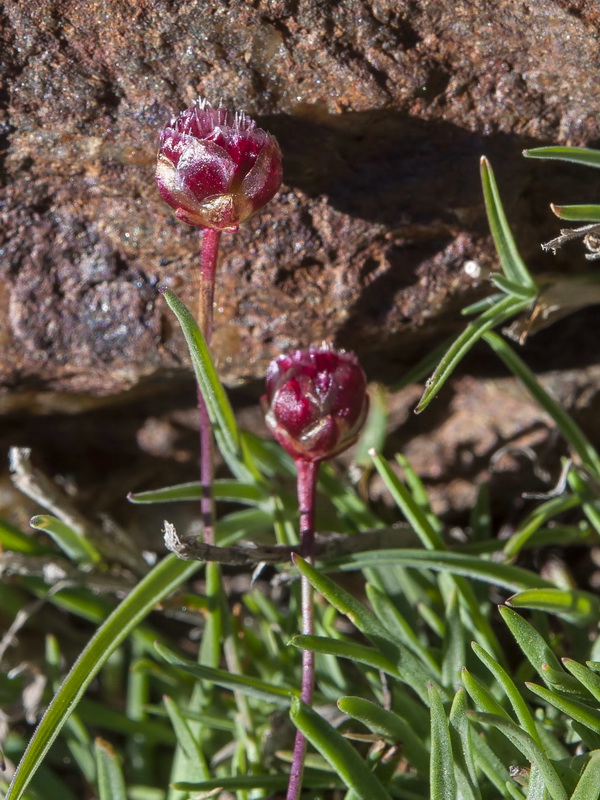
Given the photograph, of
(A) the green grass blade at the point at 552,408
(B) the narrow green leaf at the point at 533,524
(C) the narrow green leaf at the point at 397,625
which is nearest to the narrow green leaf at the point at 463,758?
(C) the narrow green leaf at the point at 397,625

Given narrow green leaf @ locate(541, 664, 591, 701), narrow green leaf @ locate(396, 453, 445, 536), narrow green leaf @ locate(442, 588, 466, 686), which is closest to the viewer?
narrow green leaf @ locate(541, 664, 591, 701)

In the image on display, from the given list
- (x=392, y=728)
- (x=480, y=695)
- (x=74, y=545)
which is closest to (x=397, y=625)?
(x=392, y=728)

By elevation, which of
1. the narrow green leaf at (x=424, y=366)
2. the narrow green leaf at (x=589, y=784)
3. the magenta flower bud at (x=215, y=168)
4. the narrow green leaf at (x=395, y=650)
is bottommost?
the narrow green leaf at (x=395, y=650)

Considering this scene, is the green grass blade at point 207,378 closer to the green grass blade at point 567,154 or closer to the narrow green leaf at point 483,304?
the narrow green leaf at point 483,304

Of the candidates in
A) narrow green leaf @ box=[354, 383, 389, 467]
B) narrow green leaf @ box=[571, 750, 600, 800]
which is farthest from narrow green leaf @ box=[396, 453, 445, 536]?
narrow green leaf @ box=[571, 750, 600, 800]

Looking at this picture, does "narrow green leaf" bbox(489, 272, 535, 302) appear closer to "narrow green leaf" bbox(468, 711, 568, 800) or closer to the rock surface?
the rock surface

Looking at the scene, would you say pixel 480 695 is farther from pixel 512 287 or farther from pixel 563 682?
pixel 512 287
